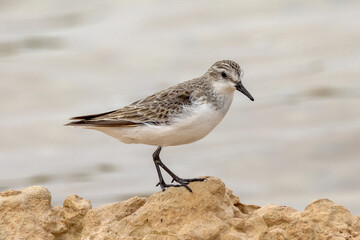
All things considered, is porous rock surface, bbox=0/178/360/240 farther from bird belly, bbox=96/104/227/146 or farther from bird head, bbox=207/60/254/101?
bird head, bbox=207/60/254/101

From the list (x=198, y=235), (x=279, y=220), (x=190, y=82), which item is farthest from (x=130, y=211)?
(x=190, y=82)

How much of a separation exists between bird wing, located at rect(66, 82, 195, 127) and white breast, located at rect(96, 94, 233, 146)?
0.11m

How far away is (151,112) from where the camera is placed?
959 centimetres

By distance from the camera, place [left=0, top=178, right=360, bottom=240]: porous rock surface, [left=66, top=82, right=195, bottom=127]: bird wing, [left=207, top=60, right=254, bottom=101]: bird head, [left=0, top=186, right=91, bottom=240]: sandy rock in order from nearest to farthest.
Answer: [left=0, top=178, right=360, bottom=240]: porous rock surface → [left=0, top=186, right=91, bottom=240]: sandy rock → [left=66, top=82, right=195, bottom=127]: bird wing → [left=207, top=60, right=254, bottom=101]: bird head

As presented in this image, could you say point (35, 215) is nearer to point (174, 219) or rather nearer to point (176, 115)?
point (174, 219)

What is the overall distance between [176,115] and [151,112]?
393 mm

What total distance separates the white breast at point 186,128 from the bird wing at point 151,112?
107 millimetres

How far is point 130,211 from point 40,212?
2.99ft

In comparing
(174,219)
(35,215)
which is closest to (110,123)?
(35,215)

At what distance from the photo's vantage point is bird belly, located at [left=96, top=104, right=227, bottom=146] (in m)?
9.14

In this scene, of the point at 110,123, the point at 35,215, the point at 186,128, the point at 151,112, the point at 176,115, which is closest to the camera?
the point at 35,215

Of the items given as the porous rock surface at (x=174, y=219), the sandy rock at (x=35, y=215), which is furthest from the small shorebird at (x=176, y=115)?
the sandy rock at (x=35, y=215)

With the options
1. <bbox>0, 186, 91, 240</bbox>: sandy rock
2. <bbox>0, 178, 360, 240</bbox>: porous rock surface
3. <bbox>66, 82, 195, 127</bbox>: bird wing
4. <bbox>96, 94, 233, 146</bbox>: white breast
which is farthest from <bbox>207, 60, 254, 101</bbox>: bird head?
<bbox>0, 186, 91, 240</bbox>: sandy rock

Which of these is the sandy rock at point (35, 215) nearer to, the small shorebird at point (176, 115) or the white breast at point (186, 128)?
the small shorebird at point (176, 115)
